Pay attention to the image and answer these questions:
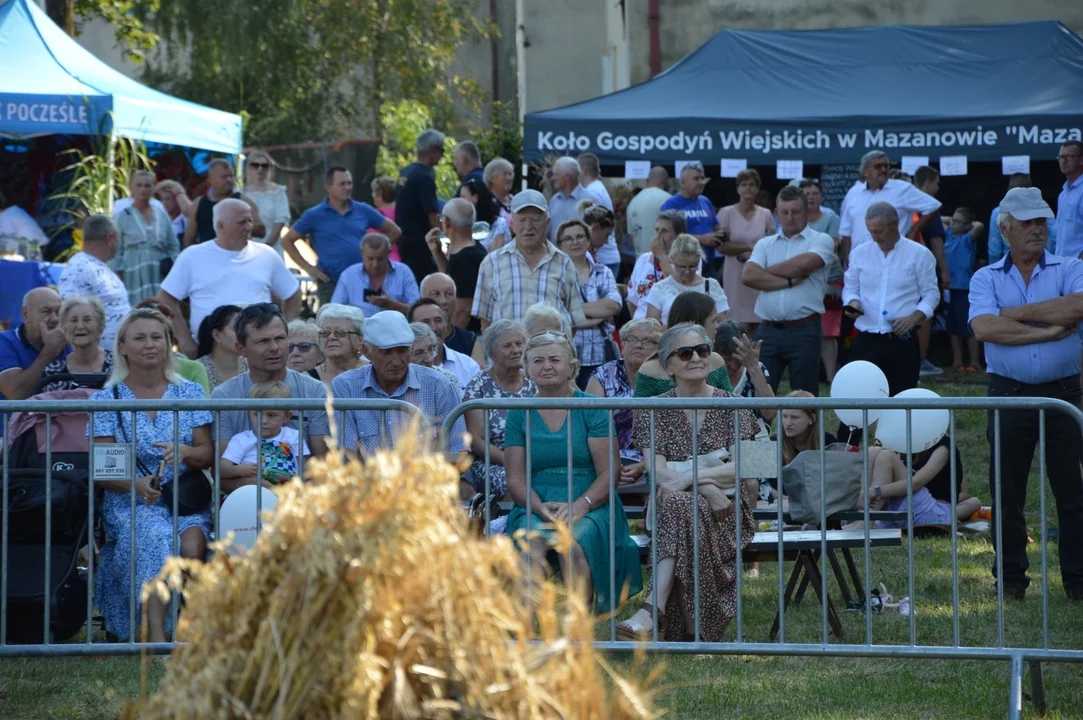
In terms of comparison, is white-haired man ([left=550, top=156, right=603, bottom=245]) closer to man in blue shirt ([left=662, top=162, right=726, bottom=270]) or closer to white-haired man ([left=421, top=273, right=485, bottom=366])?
man in blue shirt ([left=662, top=162, right=726, bottom=270])

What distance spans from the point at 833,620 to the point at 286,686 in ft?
15.5

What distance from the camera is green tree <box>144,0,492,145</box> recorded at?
104 ft

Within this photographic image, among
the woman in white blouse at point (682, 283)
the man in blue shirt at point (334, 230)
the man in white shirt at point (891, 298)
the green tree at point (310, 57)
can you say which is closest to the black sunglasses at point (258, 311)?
the woman in white blouse at point (682, 283)

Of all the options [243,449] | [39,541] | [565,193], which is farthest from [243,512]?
[565,193]

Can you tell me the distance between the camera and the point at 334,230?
487 inches

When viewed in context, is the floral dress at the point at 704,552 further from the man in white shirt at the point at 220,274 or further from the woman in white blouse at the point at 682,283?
the man in white shirt at the point at 220,274

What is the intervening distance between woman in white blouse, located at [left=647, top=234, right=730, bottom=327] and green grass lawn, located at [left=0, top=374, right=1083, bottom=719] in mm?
2905

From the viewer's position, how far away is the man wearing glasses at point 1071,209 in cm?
1105

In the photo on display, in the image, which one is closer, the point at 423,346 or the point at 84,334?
the point at 84,334

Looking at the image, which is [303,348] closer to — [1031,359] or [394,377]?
[394,377]

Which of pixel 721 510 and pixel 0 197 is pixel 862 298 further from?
pixel 0 197

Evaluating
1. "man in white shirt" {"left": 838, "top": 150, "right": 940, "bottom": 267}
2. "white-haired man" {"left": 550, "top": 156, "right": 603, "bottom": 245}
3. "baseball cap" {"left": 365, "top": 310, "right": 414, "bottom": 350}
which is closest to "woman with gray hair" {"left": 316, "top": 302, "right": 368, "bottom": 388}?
"baseball cap" {"left": 365, "top": 310, "right": 414, "bottom": 350}

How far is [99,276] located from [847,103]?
8.22 metres

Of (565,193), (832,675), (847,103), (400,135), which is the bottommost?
(832,675)
